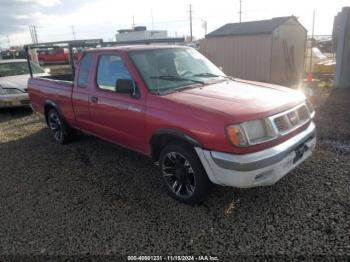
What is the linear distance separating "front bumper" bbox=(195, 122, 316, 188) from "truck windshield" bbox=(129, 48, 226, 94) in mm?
1087

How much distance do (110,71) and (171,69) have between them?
90 cm

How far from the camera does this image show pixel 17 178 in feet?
14.9

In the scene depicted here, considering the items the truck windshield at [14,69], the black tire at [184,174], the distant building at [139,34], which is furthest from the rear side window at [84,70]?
the distant building at [139,34]

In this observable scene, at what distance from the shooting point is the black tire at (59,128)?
5.69 metres

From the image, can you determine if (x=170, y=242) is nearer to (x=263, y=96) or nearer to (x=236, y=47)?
(x=263, y=96)

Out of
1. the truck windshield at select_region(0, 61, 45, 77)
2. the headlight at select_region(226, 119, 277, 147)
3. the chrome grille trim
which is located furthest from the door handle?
the truck windshield at select_region(0, 61, 45, 77)

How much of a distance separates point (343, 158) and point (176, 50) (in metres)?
3.02

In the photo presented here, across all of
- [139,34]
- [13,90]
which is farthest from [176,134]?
[139,34]

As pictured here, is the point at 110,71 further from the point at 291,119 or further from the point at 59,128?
the point at 291,119

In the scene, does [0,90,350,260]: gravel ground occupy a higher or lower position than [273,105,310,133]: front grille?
lower

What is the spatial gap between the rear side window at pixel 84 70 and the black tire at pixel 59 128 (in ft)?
3.95

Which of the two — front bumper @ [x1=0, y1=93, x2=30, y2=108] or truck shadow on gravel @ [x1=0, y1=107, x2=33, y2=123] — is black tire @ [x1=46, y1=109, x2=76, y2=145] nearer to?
front bumper @ [x1=0, y1=93, x2=30, y2=108]

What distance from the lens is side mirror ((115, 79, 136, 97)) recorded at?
11.8 ft

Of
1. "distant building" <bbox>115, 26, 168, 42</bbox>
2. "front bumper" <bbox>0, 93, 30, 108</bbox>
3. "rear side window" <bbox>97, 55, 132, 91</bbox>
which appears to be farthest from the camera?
"distant building" <bbox>115, 26, 168, 42</bbox>
